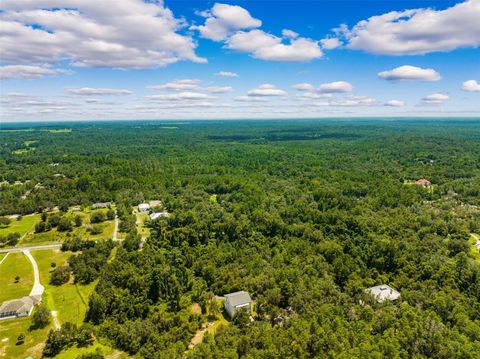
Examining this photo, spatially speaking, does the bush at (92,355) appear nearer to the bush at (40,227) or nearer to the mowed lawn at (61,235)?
the mowed lawn at (61,235)

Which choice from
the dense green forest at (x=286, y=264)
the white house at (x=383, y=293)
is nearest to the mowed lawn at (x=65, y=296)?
the dense green forest at (x=286, y=264)

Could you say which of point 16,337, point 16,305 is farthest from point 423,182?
point 16,337

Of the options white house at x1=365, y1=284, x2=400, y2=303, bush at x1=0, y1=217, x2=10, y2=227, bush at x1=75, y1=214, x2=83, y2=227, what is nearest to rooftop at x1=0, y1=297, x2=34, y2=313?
bush at x1=75, y1=214, x2=83, y2=227

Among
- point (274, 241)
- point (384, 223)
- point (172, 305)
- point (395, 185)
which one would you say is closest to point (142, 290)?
point (172, 305)

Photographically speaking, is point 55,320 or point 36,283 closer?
point 55,320

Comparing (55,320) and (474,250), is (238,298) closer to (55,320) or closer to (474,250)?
(55,320)

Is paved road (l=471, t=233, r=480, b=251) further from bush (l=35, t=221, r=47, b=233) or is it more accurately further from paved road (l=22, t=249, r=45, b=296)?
bush (l=35, t=221, r=47, b=233)
